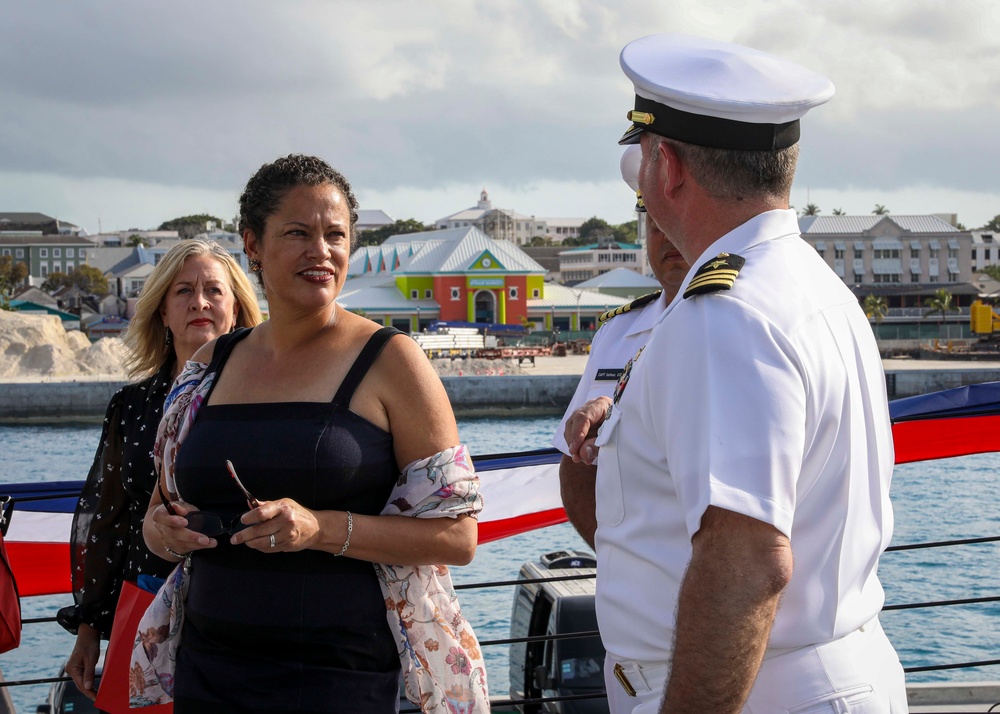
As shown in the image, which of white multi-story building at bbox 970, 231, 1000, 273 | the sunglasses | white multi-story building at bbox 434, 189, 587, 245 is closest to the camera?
the sunglasses

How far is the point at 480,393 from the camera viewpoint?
32.4m

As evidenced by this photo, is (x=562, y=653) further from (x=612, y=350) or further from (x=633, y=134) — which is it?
(x=633, y=134)

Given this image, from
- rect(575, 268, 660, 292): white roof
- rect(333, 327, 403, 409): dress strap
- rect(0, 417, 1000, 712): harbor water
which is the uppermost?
rect(333, 327, 403, 409): dress strap

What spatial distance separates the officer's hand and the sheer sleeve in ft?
3.65

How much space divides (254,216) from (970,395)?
1799 millimetres

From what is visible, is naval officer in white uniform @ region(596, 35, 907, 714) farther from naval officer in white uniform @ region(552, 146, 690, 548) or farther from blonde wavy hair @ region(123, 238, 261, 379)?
blonde wavy hair @ region(123, 238, 261, 379)

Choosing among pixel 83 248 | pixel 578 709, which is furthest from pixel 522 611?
pixel 83 248

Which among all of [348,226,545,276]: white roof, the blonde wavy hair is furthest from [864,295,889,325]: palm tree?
the blonde wavy hair

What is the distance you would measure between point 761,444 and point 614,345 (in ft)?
3.91

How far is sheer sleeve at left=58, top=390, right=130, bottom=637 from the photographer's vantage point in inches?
85.8

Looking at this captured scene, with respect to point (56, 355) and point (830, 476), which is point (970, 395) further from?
point (56, 355)

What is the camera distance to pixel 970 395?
254 cm

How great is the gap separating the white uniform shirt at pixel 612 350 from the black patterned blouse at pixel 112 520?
2.96 ft

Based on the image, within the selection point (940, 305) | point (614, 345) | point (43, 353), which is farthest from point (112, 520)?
point (940, 305)
